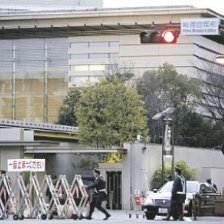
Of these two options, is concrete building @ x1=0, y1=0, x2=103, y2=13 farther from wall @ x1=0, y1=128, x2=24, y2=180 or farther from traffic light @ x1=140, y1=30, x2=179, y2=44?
traffic light @ x1=140, y1=30, x2=179, y2=44

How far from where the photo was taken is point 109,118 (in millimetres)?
46406

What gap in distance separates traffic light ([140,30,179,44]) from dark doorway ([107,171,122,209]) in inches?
899

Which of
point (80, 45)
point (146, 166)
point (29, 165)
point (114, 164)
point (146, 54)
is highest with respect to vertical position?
point (80, 45)

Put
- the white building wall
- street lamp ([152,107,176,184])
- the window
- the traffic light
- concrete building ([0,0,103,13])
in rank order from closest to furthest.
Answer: the traffic light → street lamp ([152,107,176,184]) → the white building wall → the window → concrete building ([0,0,103,13])

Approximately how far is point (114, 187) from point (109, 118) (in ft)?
22.6

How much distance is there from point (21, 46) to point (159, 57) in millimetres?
16531

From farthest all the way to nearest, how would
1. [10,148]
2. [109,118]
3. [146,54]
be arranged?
[146,54]
[109,118]
[10,148]

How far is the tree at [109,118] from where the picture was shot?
150 feet

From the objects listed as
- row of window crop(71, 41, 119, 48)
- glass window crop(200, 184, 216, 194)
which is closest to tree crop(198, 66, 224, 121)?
row of window crop(71, 41, 119, 48)

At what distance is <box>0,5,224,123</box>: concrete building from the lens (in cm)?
8881

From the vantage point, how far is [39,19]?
91.8 meters

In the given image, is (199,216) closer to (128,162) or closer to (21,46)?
(128,162)

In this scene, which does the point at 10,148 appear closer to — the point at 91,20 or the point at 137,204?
the point at 137,204

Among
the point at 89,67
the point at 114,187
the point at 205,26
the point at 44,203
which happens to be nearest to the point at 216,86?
the point at 114,187
